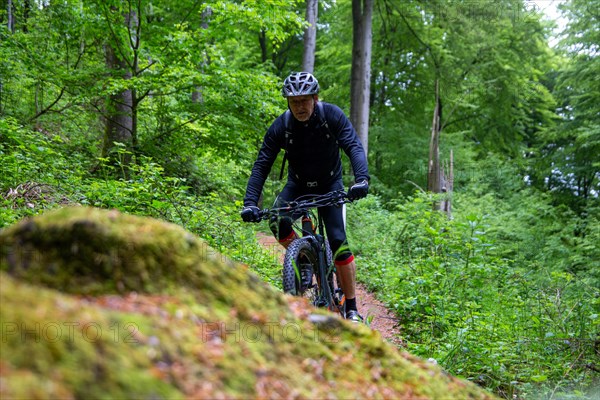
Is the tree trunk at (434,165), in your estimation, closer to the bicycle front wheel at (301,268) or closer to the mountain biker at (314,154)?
the mountain biker at (314,154)

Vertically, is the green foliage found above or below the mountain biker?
below

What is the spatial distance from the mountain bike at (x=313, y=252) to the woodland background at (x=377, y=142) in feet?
3.31

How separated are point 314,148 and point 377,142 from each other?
48.2 ft

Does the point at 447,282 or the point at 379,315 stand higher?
the point at 447,282

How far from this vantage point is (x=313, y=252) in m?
4.25

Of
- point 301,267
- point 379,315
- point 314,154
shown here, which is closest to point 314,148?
point 314,154

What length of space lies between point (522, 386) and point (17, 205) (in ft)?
17.6

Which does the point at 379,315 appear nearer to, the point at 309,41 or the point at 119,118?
the point at 119,118

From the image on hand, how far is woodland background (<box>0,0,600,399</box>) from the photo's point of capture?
495cm

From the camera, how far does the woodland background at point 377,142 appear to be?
16.2 ft

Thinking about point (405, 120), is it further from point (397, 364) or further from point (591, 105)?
point (397, 364)

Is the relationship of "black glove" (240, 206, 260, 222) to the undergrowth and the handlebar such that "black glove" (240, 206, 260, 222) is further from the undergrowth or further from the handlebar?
the undergrowth

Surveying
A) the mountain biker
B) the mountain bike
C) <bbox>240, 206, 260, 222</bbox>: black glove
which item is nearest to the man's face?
the mountain biker

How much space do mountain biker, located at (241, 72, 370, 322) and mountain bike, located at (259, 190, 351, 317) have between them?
0.36ft
